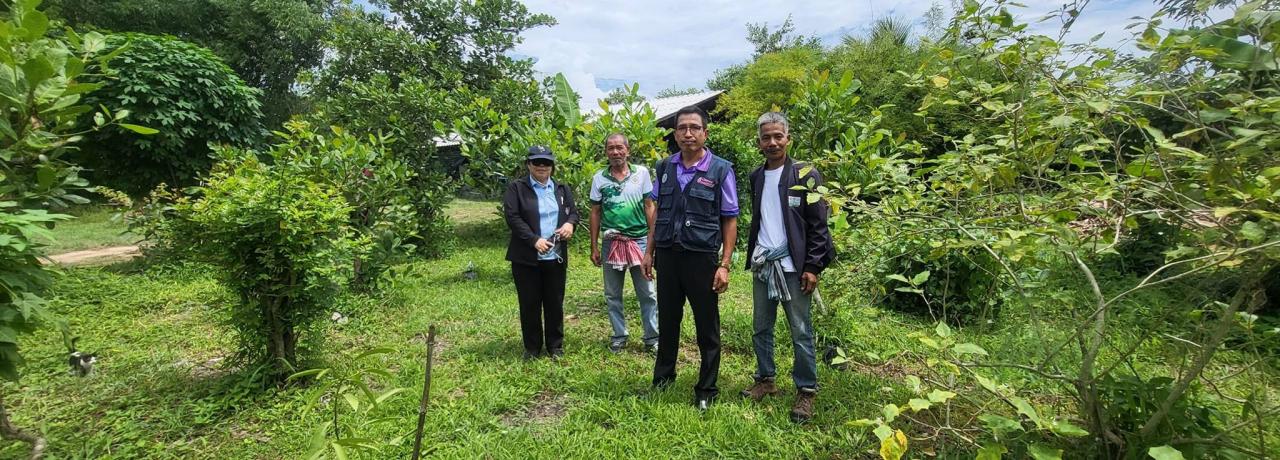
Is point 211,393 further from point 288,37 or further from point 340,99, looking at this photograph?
point 288,37

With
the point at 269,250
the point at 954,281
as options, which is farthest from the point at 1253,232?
the point at 269,250

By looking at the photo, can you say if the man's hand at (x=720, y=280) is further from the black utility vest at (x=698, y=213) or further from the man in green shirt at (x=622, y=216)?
the man in green shirt at (x=622, y=216)

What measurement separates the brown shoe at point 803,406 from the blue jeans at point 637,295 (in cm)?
121

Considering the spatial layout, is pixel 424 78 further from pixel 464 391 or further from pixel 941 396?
pixel 941 396

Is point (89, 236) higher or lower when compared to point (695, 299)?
lower

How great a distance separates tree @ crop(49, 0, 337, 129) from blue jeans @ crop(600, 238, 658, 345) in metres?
14.9

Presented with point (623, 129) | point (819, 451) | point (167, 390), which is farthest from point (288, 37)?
point (819, 451)

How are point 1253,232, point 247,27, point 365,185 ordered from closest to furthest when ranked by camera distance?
1. point 1253,232
2. point 365,185
3. point 247,27

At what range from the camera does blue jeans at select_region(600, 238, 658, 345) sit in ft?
12.3

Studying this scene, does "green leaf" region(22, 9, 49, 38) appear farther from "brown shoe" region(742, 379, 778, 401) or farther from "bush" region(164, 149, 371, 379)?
"brown shoe" region(742, 379, 778, 401)

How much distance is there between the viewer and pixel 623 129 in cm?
650

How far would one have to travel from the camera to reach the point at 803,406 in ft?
9.11

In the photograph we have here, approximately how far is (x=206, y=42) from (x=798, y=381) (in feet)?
71.5

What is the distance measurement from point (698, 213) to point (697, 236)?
4.8 inches
